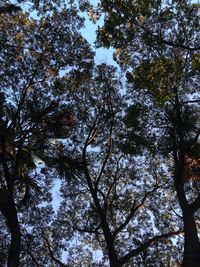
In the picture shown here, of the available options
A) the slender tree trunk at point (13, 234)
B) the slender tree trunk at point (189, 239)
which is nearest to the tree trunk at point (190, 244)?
the slender tree trunk at point (189, 239)

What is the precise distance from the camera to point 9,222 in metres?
10.1

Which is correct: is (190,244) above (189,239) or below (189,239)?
below

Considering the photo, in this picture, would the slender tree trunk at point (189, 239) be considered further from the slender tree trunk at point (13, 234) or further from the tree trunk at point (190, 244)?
the slender tree trunk at point (13, 234)

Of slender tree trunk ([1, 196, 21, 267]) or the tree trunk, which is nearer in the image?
slender tree trunk ([1, 196, 21, 267])

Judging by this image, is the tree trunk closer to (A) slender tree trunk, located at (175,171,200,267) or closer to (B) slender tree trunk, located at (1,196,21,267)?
(A) slender tree trunk, located at (175,171,200,267)

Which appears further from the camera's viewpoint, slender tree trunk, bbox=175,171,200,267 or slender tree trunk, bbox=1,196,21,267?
slender tree trunk, bbox=175,171,200,267

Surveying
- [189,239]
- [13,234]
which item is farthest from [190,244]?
[13,234]

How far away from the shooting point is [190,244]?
10586mm

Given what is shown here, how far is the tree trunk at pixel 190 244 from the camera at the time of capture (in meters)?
10.0

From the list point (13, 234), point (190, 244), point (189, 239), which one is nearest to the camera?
point (13, 234)

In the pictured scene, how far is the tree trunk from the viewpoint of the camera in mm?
10023

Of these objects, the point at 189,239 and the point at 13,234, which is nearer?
the point at 13,234

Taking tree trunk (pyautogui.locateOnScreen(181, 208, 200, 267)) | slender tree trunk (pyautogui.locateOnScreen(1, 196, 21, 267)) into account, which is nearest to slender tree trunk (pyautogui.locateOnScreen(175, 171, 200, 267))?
tree trunk (pyautogui.locateOnScreen(181, 208, 200, 267))

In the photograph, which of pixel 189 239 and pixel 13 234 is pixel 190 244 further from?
pixel 13 234
